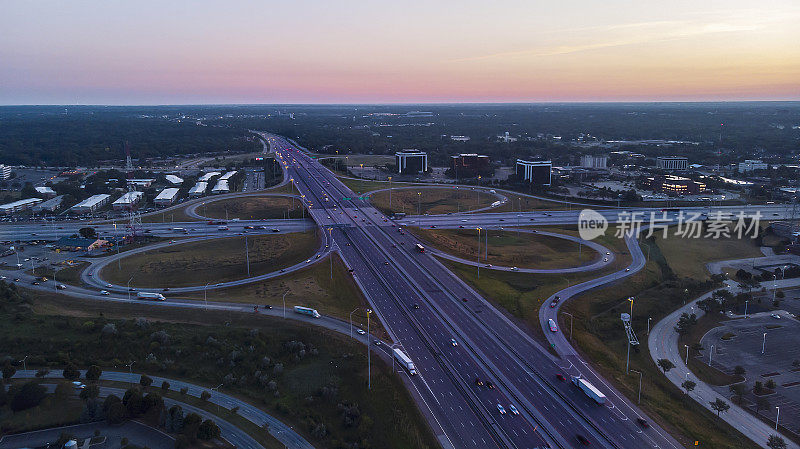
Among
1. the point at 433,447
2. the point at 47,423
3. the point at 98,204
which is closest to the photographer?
the point at 433,447

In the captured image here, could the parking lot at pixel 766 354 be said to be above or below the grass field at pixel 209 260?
below

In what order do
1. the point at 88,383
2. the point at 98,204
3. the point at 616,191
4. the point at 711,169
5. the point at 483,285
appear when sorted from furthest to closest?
the point at 711,169, the point at 616,191, the point at 98,204, the point at 483,285, the point at 88,383

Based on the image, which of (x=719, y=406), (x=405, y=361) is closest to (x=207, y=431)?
(x=405, y=361)

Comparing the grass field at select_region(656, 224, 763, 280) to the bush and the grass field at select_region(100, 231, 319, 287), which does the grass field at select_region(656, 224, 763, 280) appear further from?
the bush

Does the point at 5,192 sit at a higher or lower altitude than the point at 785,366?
higher

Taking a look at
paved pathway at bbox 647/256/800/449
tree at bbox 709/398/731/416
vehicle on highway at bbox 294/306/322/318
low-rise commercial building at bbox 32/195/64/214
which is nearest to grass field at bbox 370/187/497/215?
vehicle on highway at bbox 294/306/322/318

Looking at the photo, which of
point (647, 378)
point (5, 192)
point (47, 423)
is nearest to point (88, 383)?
point (47, 423)

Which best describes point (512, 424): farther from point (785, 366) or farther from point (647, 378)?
point (785, 366)

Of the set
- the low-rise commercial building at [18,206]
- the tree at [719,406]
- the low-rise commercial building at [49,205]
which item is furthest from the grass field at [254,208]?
the tree at [719,406]

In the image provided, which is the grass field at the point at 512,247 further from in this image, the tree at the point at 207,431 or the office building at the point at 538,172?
the office building at the point at 538,172
